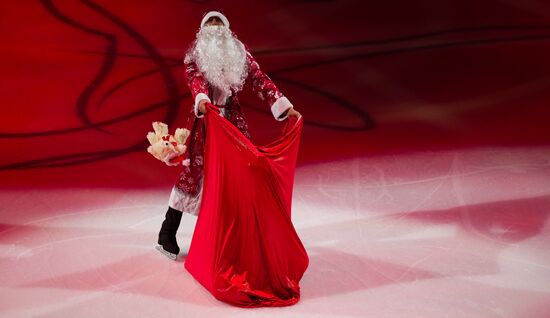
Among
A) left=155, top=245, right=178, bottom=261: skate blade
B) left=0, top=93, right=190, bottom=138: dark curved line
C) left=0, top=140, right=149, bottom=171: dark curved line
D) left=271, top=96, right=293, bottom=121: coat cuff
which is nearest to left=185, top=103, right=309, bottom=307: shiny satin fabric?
left=271, top=96, right=293, bottom=121: coat cuff

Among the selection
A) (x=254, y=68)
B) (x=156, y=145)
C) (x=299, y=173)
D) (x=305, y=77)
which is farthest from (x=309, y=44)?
(x=156, y=145)

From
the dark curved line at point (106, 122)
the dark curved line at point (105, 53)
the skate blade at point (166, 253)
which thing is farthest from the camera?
the dark curved line at point (105, 53)

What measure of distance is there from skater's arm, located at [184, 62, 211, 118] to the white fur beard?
0.10ft

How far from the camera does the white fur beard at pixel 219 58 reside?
387cm

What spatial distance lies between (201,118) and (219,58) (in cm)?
36

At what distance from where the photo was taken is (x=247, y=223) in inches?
137

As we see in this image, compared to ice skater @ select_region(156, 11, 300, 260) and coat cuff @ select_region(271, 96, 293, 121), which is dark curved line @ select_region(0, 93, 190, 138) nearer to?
ice skater @ select_region(156, 11, 300, 260)

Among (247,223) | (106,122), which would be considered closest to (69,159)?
(106,122)

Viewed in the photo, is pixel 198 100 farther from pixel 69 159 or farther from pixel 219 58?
pixel 69 159

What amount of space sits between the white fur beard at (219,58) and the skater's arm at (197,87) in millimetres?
32

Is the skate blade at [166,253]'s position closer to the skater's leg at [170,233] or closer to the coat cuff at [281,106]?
the skater's leg at [170,233]

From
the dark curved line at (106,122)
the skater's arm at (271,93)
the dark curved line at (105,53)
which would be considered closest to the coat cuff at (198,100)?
the skater's arm at (271,93)

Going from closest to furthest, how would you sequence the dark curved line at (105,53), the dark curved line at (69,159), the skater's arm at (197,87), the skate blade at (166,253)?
the skater's arm at (197,87)
the skate blade at (166,253)
the dark curved line at (69,159)
the dark curved line at (105,53)

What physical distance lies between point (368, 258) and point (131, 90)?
322 cm
